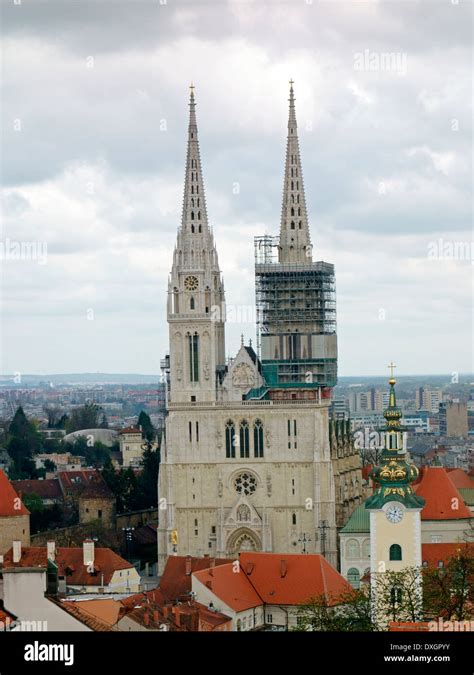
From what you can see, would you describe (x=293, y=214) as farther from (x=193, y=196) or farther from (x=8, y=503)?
(x=8, y=503)

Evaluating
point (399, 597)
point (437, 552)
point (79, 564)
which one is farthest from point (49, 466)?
point (399, 597)

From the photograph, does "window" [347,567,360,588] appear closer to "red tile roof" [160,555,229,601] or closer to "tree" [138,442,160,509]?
"red tile roof" [160,555,229,601]

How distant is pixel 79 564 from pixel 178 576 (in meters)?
3.96

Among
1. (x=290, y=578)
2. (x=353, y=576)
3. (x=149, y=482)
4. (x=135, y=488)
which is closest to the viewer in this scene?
(x=290, y=578)

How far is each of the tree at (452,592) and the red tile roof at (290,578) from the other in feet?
35.1

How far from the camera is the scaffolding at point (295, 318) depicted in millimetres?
75562

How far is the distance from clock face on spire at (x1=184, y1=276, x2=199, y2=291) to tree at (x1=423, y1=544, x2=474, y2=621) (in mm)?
30337

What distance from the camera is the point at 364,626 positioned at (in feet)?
124

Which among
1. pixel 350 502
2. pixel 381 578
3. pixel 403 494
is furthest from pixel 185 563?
pixel 350 502

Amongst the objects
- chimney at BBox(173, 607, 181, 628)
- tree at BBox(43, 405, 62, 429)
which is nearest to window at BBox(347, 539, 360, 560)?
chimney at BBox(173, 607, 181, 628)

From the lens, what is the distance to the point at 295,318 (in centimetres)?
7556

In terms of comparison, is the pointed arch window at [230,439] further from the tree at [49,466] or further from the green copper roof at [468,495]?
the tree at [49,466]

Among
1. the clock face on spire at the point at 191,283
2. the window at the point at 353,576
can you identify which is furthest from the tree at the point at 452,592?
the clock face on spire at the point at 191,283

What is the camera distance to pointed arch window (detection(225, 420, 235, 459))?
70750 millimetres
